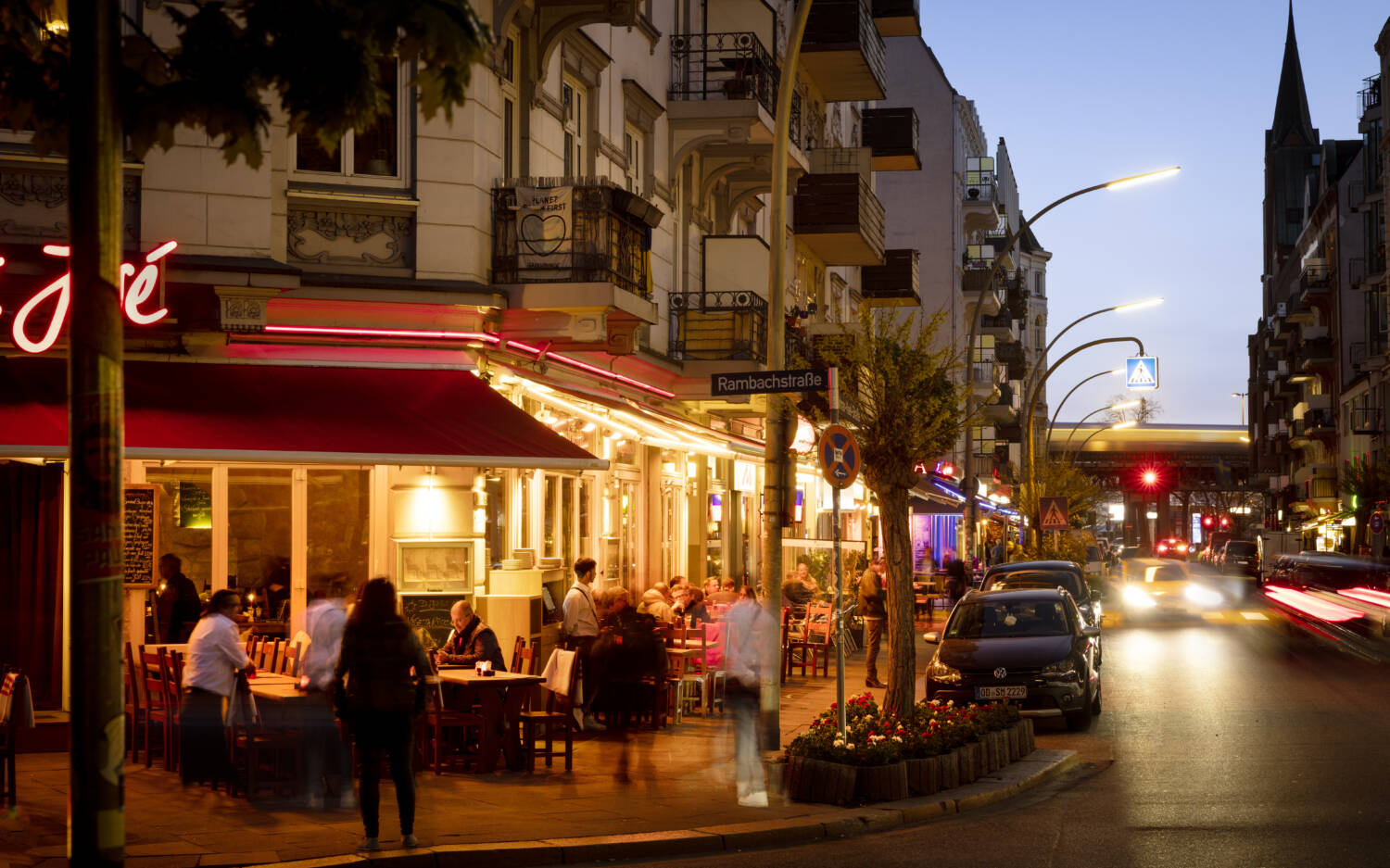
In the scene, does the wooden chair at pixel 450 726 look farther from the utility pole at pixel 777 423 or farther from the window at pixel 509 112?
the window at pixel 509 112

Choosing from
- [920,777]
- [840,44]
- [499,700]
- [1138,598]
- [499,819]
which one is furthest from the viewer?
[1138,598]

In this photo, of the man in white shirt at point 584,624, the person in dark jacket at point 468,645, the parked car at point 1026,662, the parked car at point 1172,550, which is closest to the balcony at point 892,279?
the parked car at point 1026,662

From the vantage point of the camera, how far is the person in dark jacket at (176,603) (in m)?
15.8

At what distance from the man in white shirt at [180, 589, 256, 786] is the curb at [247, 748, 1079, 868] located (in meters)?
3.13

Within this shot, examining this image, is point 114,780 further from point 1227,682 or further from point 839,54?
point 839,54

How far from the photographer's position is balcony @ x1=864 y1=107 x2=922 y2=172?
41.1 m

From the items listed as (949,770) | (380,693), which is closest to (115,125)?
(380,693)

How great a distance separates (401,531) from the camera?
55.6ft

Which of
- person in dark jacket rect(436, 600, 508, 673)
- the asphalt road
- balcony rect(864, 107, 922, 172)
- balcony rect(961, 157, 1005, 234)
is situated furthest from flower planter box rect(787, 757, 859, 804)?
balcony rect(961, 157, 1005, 234)

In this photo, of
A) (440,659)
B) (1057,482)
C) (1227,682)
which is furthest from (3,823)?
(1057,482)

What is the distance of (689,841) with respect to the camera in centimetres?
1084

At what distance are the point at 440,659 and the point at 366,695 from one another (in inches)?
171

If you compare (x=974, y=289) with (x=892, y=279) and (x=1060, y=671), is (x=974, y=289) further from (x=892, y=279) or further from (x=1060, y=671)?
(x=1060, y=671)

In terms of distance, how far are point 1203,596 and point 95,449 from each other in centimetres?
5229
